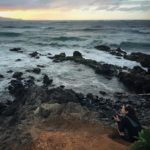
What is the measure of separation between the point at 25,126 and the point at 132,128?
3555 millimetres

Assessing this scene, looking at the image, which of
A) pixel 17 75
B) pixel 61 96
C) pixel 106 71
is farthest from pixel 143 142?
pixel 106 71

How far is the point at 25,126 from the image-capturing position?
477 inches

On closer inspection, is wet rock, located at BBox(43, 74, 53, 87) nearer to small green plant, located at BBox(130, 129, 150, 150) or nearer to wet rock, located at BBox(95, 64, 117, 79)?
wet rock, located at BBox(95, 64, 117, 79)

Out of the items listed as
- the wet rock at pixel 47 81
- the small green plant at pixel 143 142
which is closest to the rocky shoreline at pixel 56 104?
the wet rock at pixel 47 81

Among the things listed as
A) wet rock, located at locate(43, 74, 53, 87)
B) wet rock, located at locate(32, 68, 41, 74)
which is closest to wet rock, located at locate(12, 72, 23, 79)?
wet rock, located at locate(32, 68, 41, 74)

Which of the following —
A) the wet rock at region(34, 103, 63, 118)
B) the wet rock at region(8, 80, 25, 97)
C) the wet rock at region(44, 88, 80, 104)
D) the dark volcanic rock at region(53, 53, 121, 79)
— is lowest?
the dark volcanic rock at region(53, 53, 121, 79)

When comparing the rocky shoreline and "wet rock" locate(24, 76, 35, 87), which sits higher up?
the rocky shoreline

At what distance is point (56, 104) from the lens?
523 inches

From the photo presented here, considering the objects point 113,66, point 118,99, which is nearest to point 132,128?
point 118,99

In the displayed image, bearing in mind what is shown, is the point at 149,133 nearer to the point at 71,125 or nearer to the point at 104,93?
the point at 71,125

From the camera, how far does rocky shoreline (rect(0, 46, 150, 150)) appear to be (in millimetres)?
12414

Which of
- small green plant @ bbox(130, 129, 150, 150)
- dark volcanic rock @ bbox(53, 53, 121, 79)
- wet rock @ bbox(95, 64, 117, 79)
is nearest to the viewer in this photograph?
small green plant @ bbox(130, 129, 150, 150)

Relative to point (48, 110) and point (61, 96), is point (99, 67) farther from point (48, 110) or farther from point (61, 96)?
point (48, 110)

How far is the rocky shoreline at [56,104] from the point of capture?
1241 centimetres
